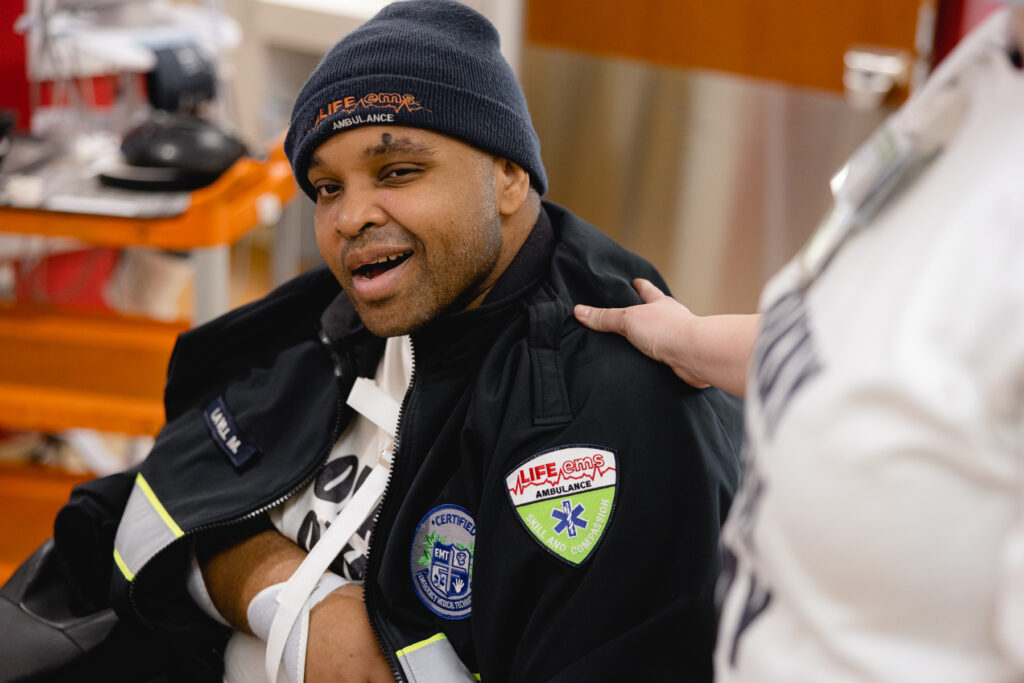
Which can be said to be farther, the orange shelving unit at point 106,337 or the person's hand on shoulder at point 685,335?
the orange shelving unit at point 106,337

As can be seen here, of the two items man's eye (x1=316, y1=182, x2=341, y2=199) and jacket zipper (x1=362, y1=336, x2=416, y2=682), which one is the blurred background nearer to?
man's eye (x1=316, y1=182, x2=341, y2=199)

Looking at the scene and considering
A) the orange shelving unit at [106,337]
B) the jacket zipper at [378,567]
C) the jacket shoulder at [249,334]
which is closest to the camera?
the jacket zipper at [378,567]

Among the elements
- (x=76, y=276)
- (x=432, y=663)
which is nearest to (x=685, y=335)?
(x=432, y=663)

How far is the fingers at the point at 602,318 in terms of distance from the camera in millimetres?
1182

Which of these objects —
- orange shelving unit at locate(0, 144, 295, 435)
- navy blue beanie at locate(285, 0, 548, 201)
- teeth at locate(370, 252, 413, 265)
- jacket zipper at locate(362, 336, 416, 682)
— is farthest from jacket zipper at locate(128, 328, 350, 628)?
orange shelving unit at locate(0, 144, 295, 435)

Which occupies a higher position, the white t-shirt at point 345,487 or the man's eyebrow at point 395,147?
the man's eyebrow at point 395,147

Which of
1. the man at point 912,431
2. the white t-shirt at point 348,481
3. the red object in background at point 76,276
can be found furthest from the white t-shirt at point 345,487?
the red object in background at point 76,276

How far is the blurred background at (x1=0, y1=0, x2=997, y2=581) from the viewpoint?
2023mm

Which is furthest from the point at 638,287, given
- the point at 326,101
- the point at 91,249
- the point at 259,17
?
the point at 259,17

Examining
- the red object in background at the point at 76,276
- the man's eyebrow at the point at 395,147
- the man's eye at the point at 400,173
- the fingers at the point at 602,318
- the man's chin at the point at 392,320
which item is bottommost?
the red object in background at the point at 76,276

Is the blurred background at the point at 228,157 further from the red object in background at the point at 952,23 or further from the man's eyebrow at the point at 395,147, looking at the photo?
the man's eyebrow at the point at 395,147

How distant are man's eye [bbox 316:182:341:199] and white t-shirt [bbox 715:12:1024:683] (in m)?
0.79

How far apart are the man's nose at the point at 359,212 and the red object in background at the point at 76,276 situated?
210cm

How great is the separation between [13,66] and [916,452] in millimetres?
2602
